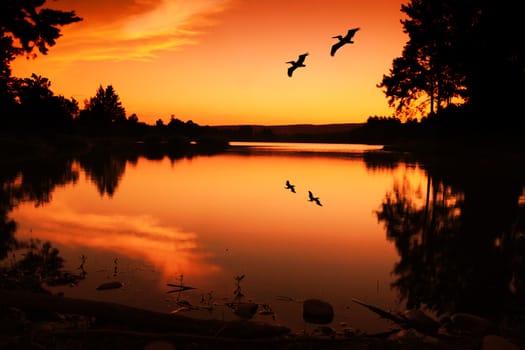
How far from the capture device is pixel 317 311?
7035 millimetres

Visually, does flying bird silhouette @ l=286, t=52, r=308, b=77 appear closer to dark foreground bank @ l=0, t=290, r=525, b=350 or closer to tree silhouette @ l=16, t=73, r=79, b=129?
dark foreground bank @ l=0, t=290, r=525, b=350

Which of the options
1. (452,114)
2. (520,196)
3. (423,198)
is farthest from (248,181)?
(452,114)

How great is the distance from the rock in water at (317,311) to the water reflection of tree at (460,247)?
5.53 feet

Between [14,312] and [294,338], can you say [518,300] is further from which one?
[14,312]

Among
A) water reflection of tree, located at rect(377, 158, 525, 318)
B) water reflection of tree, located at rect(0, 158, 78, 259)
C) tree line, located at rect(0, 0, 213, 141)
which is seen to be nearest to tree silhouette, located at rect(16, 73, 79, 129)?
tree line, located at rect(0, 0, 213, 141)

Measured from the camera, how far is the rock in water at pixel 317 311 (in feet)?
22.7

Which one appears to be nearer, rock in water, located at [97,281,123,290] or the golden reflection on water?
rock in water, located at [97,281,123,290]

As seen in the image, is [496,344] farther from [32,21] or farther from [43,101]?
[43,101]

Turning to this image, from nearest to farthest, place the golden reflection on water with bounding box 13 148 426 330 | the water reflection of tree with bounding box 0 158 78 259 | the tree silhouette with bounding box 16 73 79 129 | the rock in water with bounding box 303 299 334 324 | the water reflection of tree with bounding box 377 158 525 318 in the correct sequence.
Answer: the rock in water with bounding box 303 299 334 324 → the water reflection of tree with bounding box 377 158 525 318 → the golden reflection on water with bounding box 13 148 426 330 → the water reflection of tree with bounding box 0 158 78 259 → the tree silhouette with bounding box 16 73 79 129

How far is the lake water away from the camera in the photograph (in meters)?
7.91

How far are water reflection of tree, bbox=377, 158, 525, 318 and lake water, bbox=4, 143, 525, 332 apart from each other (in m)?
0.06

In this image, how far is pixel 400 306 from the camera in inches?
302

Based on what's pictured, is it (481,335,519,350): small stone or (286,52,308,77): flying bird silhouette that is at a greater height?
(286,52,308,77): flying bird silhouette

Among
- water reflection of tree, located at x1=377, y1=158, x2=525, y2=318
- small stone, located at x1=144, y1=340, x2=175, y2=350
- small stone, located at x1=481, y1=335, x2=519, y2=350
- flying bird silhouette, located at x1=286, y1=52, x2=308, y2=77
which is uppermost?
flying bird silhouette, located at x1=286, y1=52, x2=308, y2=77
